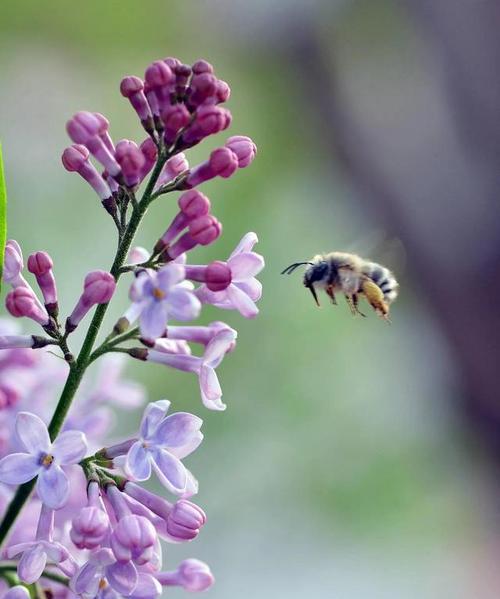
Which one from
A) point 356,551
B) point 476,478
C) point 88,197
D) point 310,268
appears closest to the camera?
point 310,268

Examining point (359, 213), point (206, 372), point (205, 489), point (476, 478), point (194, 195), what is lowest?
point (206, 372)

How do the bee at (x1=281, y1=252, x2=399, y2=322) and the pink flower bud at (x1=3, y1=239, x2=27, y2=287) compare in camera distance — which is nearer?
the pink flower bud at (x1=3, y1=239, x2=27, y2=287)

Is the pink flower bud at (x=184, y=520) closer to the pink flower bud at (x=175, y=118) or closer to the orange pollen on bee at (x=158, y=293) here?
the orange pollen on bee at (x=158, y=293)

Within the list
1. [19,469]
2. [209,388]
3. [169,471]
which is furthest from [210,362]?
[19,469]

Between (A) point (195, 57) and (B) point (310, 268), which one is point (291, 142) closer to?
(A) point (195, 57)

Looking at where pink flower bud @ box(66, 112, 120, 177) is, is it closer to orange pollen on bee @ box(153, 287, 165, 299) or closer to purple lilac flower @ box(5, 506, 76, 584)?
orange pollen on bee @ box(153, 287, 165, 299)

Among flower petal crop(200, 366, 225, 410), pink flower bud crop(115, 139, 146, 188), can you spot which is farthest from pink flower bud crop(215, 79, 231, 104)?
flower petal crop(200, 366, 225, 410)

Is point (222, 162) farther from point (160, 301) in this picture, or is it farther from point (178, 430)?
point (178, 430)

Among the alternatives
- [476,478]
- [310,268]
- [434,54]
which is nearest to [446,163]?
[434,54]
